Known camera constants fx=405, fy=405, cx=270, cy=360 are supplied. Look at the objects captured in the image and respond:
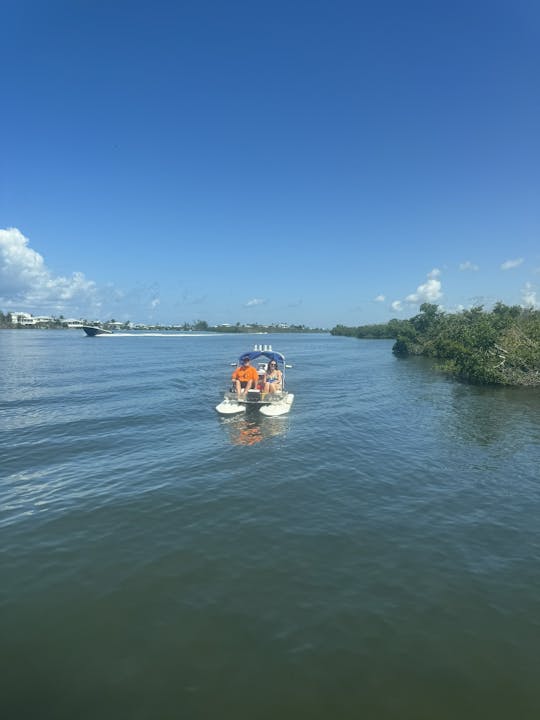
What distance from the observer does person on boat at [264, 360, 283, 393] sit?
27.2 metres

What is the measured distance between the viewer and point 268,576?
905cm

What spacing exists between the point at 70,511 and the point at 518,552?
40.6 ft

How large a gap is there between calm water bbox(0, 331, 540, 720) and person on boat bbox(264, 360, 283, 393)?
7185 millimetres

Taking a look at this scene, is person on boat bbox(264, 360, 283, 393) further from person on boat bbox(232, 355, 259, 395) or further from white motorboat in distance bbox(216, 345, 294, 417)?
person on boat bbox(232, 355, 259, 395)

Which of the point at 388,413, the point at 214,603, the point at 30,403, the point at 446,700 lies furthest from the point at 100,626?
the point at 30,403

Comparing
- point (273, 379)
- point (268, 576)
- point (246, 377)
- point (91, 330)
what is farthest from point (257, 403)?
point (91, 330)

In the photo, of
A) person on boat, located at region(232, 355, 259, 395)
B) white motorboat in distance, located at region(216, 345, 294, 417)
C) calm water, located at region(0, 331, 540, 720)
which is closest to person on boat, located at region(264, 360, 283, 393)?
white motorboat in distance, located at region(216, 345, 294, 417)

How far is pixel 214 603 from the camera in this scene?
8180 mm

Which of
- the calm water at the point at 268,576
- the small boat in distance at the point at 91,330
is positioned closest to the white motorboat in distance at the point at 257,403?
the calm water at the point at 268,576

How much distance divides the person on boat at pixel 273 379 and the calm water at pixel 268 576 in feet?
23.6

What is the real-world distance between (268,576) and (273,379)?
20.8 metres

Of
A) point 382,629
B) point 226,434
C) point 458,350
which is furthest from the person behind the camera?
point 458,350

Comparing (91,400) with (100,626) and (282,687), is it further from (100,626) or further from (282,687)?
(282,687)

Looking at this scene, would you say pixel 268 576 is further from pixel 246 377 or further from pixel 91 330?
pixel 91 330
